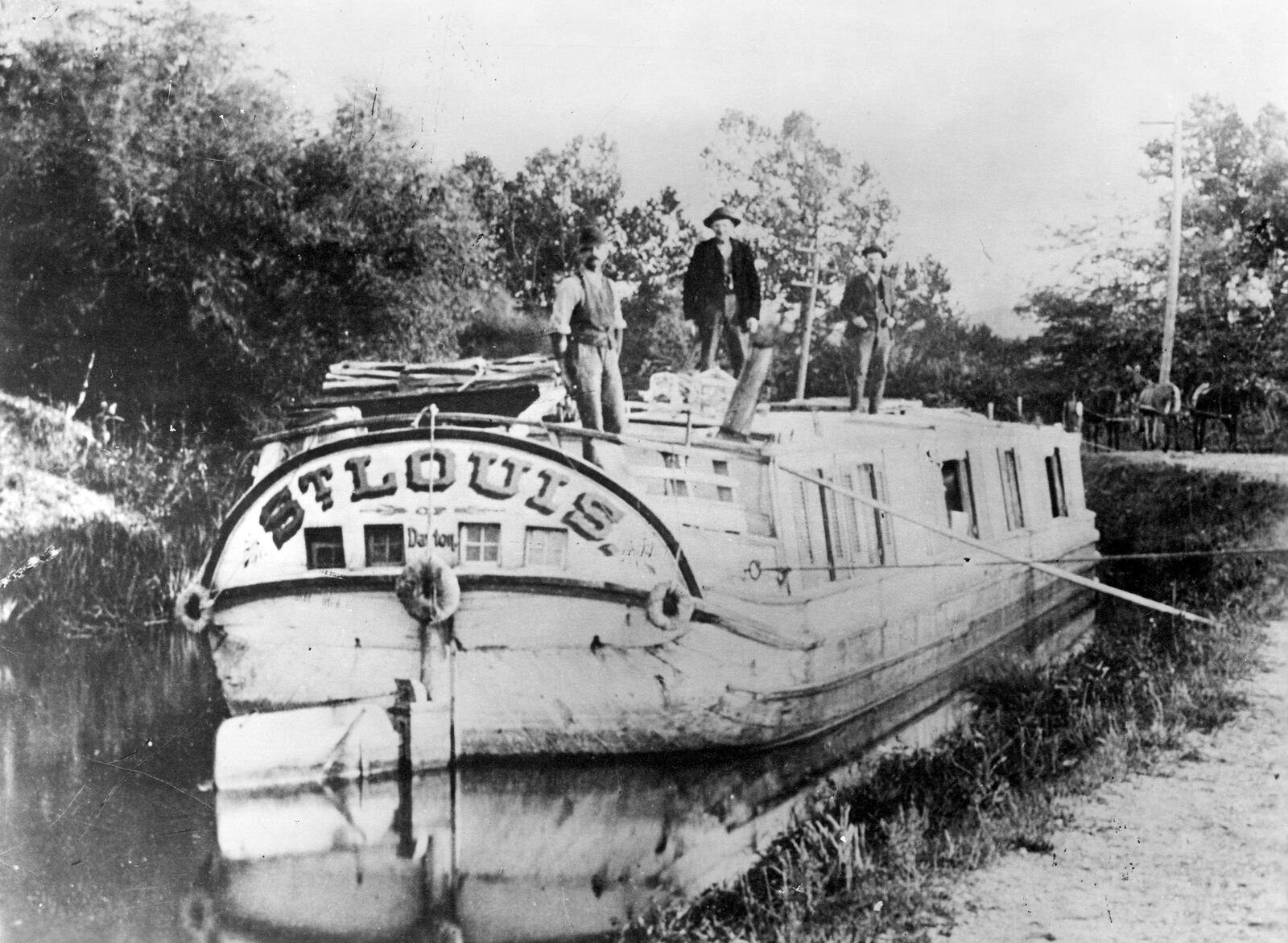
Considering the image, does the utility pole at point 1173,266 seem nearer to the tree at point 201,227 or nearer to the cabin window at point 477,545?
the tree at point 201,227

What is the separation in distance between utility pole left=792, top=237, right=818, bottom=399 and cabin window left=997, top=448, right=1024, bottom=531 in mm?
1037

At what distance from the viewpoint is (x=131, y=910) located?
10.1 feet

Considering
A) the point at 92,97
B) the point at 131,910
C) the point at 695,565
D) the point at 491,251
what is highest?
the point at 92,97

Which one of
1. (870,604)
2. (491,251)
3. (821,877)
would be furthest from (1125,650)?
Answer: (491,251)

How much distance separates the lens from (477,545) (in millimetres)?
3000

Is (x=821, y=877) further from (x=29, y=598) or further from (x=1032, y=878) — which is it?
(x=29, y=598)

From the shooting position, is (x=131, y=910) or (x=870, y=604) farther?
(x=870, y=604)

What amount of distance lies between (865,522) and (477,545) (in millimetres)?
1256

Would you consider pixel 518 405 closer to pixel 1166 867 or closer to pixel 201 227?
pixel 201 227

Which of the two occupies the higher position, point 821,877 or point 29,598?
point 29,598

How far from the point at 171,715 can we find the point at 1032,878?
2.67m

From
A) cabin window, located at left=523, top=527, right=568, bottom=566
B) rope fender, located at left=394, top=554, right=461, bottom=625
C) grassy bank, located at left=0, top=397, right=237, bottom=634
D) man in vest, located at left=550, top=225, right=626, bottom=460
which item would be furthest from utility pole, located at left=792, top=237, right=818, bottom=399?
grassy bank, located at left=0, top=397, right=237, bottom=634

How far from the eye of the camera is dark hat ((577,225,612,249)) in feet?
10.1

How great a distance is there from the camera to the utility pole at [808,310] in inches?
127
